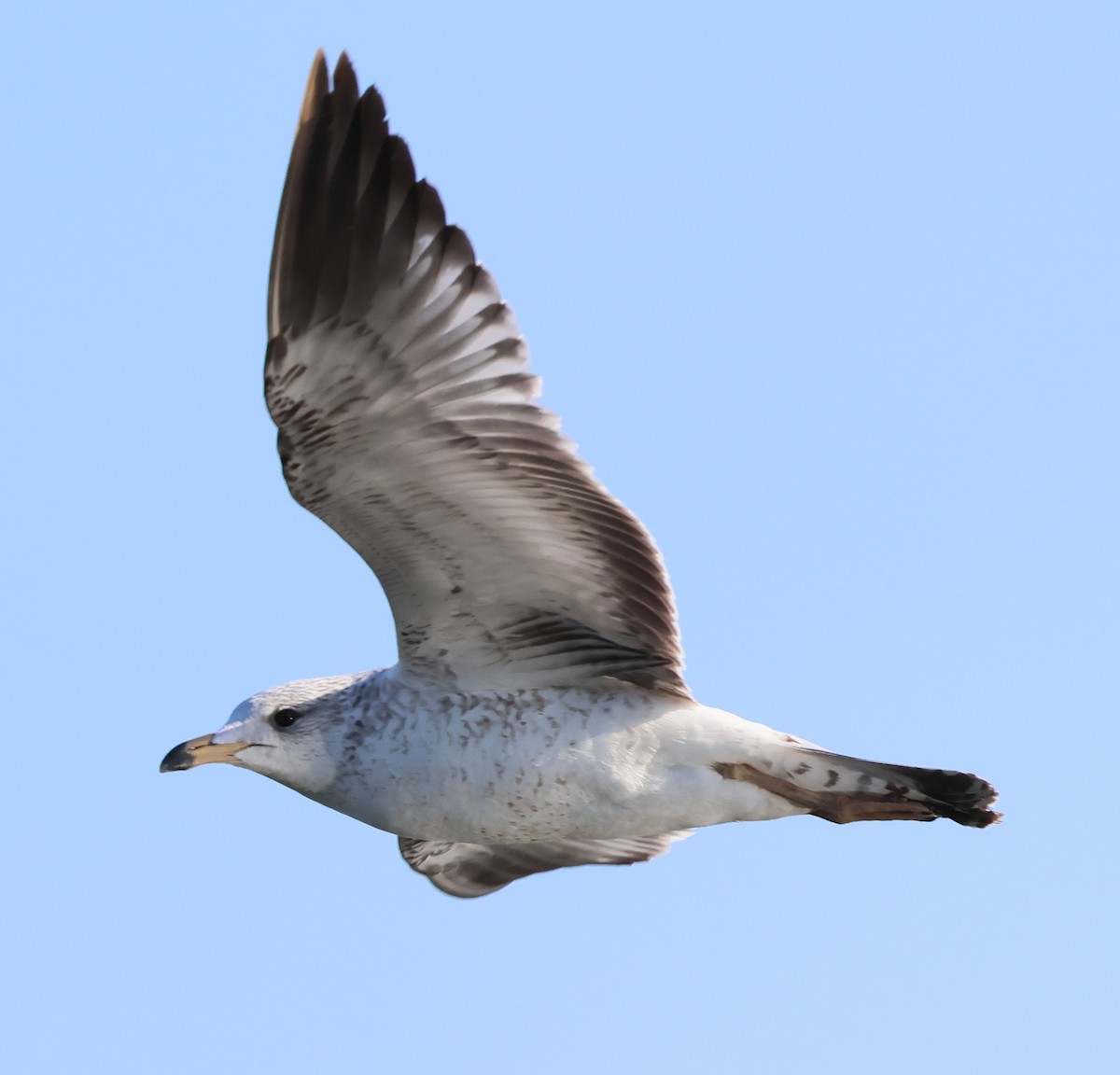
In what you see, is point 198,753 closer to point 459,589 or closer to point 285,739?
point 285,739

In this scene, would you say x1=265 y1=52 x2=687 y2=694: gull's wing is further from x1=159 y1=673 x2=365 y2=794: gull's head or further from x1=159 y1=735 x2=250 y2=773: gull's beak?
x1=159 y1=735 x2=250 y2=773: gull's beak

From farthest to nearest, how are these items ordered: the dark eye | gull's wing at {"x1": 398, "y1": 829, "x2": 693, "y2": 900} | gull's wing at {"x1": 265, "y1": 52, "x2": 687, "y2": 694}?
gull's wing at {"x1": 398, "y1": 829, "x2": 693, "y2": 900}
the dark eye
gull's wing at {"x1": 265, "y1": 52, "x2": 687, "y2": 694}

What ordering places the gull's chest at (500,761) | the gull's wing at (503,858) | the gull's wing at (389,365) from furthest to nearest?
the gull's wing at (503,858) → the gull's chest at (500,761) → the gull's wing at (389,365)

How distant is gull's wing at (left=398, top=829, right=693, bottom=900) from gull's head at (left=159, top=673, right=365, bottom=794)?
5.14ft

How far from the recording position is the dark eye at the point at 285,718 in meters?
9.16

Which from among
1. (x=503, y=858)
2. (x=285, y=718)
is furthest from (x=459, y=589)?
(x=503, y=858)

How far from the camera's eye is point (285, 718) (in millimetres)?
9180

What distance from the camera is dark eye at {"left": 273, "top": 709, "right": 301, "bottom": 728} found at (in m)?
9.16

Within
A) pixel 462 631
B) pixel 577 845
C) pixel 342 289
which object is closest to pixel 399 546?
pixel 462 631

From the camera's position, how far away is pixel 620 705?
8.91m

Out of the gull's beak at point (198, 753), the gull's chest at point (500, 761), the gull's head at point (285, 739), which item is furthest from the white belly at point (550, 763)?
the gull's beak at point (198, 753)

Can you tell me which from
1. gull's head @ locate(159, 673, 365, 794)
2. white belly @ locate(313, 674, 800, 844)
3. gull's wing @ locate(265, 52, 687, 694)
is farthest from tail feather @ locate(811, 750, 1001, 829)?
gull's head @ locate(159, 673, 365, 794)

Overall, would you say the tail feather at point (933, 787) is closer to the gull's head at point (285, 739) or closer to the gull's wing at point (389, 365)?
the gull's wing at point (389, 365)

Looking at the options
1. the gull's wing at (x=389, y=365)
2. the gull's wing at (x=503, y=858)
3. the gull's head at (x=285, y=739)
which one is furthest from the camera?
the gull's wing at (x=503, y=858)
